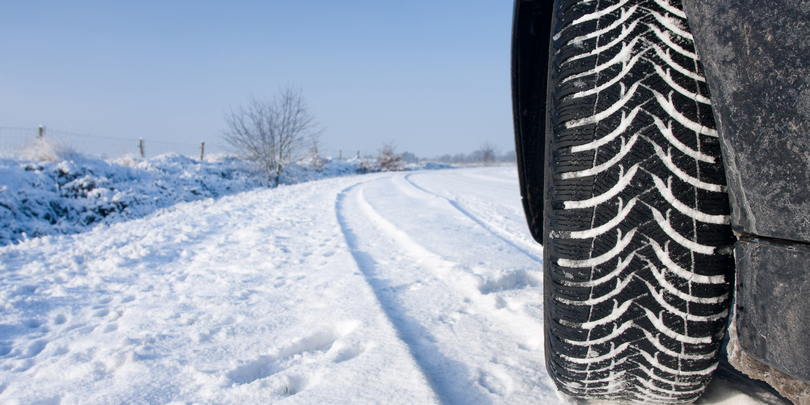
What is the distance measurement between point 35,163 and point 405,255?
424 inches

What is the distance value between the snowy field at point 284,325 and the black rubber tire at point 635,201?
30cm

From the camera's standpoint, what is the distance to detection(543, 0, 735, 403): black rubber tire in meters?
0.72

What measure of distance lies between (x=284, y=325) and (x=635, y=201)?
4.20 ft

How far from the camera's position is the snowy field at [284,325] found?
1049 millimetres

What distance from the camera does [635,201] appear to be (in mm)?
744

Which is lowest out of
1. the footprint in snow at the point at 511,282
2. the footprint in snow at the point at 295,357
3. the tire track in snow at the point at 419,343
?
the footprint in snow at the point at 295,357

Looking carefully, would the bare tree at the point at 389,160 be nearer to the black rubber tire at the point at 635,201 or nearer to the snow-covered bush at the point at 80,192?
the snow-covered bush at the point at 80,192

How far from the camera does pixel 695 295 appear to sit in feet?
2.45

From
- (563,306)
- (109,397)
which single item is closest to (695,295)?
(563,306)

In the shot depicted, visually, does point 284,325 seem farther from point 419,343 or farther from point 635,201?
point 635,201

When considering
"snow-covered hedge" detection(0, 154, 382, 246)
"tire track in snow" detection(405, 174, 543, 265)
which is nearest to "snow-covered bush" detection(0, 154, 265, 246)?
"snow-covered hedge" detection(0, 154, 382, 246)

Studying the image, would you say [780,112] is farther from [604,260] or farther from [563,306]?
[563,306]

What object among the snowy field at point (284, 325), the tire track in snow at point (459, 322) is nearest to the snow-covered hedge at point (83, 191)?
the snowy field at point (284, 325)

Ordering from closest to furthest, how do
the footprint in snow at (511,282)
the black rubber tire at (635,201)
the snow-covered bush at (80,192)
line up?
the black rubber tire at (635,201), the footprint in snow at (511,282), the snow-covered bush at (80,192)
